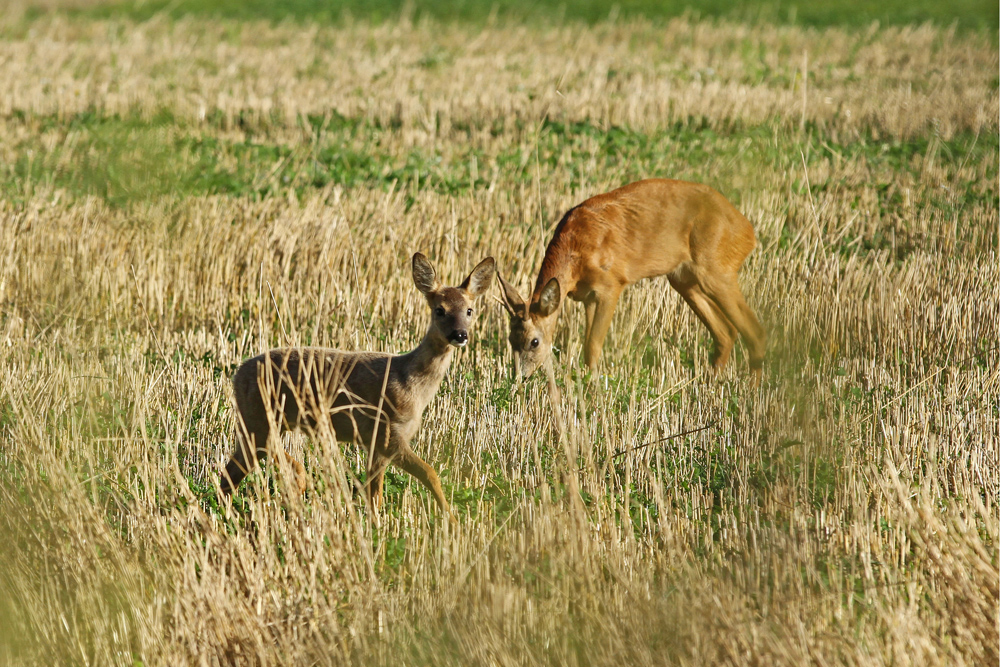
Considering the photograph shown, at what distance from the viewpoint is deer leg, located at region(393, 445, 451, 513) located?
424 centimetres

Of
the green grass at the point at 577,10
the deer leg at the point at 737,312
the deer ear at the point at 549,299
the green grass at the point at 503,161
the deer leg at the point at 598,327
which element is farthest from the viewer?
the green grass at the point at 577,10

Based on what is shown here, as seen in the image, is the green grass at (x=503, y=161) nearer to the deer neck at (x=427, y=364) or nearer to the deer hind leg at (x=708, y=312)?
the deer hind leg at (x=708, y=312)

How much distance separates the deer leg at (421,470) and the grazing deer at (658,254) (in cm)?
200

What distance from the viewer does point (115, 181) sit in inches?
129

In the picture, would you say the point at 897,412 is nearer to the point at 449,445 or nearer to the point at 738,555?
the point at 738,555

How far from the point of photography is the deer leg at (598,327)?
20.5 ft

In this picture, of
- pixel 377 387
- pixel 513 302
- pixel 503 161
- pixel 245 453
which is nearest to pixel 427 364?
pixel 377 387

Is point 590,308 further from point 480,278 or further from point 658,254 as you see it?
point 480,278

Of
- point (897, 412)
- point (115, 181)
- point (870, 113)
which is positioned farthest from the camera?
point (870, 113)

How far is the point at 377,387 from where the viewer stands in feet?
14.7

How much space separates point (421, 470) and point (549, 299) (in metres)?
1.84

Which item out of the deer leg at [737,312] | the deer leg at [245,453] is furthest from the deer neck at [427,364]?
the deer leg at [737,312]

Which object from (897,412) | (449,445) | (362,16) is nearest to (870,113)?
(897,412)

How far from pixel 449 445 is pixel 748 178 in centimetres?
279
